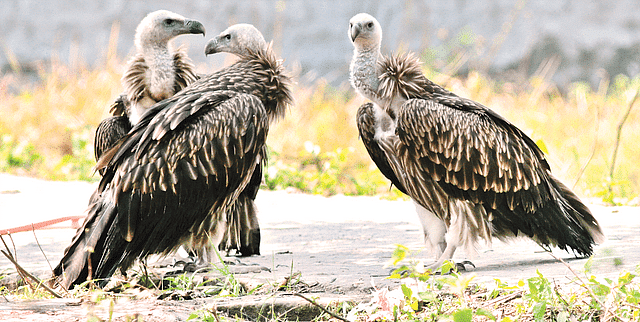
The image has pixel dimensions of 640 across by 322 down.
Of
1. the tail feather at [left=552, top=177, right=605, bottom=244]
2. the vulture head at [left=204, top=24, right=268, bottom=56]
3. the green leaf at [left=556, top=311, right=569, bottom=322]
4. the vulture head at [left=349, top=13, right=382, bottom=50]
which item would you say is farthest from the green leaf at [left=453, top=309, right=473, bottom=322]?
the vulture head at [left=204, top=24, right=268, bottom=56]

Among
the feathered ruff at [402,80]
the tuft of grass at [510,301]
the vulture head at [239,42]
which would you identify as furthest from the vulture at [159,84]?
the tuft of grass at [510,301]

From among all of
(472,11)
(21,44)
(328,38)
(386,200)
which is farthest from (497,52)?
(21,44)

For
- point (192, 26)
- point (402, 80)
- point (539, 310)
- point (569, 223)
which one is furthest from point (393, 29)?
point (539, 310)

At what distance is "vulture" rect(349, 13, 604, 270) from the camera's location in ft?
12.5

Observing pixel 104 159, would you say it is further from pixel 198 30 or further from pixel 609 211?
pixel 609 211

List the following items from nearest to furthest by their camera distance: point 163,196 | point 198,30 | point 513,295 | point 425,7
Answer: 1. point 513,295
2. point 163,196
3. point 198,30
4. point 425,7

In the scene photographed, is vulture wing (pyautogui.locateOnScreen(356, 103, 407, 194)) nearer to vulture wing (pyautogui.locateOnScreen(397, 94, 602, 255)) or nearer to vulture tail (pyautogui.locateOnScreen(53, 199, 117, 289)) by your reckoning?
vulture wing (pyautogui.locateOnScreen(397, 94, 602, 255))

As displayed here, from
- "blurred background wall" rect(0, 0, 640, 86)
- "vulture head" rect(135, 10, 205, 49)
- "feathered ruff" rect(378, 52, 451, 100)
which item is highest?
"blurred background wall" rect(0, 0, 640, 86)

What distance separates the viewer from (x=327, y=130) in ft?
30.4

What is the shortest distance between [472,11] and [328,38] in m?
2.49

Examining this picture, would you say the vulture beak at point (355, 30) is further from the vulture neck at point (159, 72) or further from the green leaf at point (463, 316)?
the green leaf at point (463, 316)

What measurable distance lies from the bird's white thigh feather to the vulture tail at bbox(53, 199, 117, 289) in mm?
1732

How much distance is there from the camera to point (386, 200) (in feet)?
24.1

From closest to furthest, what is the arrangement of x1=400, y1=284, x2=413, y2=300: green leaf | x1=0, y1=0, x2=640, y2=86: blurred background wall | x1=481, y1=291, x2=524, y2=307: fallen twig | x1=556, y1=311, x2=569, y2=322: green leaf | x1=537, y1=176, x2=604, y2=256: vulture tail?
x1=556, y1=311, x2=569, y2=322: green leaf < x1=400, y1=284, x2=413, y2=300: green leaf < x1=481, y1=291, x2=524, y2=307: fallen twig < x1=537, y1=176, x2=604, y2=256: vulture tail < x1=0, y1=0, x2=640, y2=86: blurred background wall
